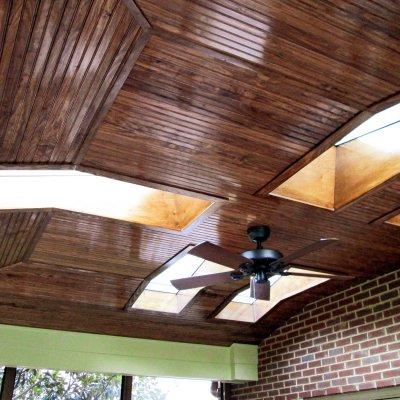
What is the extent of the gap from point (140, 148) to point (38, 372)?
3446 mm

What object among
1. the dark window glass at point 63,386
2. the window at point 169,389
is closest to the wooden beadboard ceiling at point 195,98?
the dark window glass at point 63,386

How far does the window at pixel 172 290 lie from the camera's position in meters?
4.97

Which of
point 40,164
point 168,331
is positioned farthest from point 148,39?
point 168,331

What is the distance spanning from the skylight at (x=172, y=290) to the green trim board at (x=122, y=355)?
64 cm

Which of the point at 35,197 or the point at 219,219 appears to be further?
the point at 219,219

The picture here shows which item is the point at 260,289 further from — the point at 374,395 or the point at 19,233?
the point at 374,395

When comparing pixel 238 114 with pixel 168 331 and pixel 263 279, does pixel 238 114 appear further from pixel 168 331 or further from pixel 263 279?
pixel 168 331

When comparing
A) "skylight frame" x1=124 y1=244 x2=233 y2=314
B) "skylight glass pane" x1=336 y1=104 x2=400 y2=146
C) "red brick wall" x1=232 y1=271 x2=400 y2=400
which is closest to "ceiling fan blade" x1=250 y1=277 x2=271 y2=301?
"skylight glass pane" x1=336 y1=104 x2=400 y2=146

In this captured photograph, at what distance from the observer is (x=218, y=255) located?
3.23 m

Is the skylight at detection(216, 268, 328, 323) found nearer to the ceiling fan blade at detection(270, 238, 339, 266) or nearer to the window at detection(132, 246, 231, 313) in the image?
the window at detection(132, 246, 231, 313)

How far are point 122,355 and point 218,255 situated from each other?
2.65m

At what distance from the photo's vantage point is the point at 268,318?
5613 mm

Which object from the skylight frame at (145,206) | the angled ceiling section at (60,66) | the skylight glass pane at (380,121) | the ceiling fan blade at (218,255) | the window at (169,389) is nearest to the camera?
the angled ceiling section at (60,66)

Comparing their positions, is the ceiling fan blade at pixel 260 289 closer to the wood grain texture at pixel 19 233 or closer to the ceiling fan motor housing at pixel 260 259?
the ceiling fan motor housing at pixel 260 259
